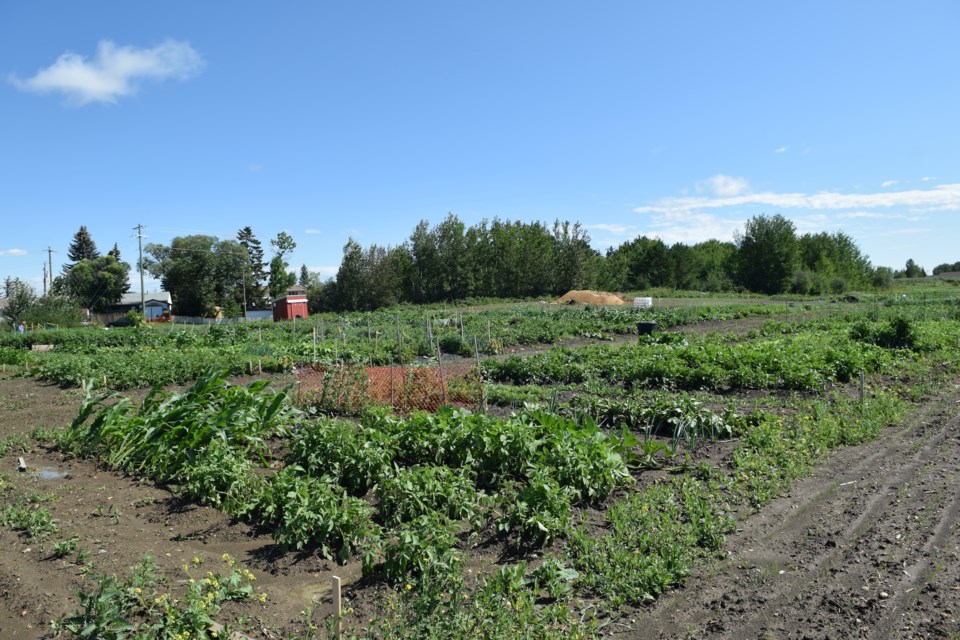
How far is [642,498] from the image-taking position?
18.8 feet

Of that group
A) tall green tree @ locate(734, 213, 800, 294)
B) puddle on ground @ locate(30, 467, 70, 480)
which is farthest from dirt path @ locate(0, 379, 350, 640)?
tall green tree @ locate(734, 213, 800, 294)

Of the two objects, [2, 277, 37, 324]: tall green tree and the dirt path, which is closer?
the dirt path

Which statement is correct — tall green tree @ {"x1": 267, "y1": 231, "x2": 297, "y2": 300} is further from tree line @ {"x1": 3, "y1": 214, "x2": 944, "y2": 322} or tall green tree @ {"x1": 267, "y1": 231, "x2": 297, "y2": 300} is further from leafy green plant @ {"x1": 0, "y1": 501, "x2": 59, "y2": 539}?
leafy green plant @ {"x1": 0, "y1": 501, "x2": 59, "y2": 539}

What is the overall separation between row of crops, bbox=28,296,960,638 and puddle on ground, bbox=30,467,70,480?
1.33 ft

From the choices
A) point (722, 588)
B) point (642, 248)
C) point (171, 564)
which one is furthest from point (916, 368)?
point (642, 248)

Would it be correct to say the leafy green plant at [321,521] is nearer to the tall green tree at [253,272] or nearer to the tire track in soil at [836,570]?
the tire track in soil at [836,570]

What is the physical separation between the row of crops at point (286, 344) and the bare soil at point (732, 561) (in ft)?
7.26

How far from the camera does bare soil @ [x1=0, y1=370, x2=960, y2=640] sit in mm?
3781

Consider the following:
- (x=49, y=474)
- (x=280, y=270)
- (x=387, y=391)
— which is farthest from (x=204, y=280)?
(x=49, y=474)

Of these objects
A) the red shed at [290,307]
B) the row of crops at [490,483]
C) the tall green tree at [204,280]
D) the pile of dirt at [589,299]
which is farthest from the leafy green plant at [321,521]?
the tall green tree at [204,280]

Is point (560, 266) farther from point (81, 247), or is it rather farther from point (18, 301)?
point (81, 247)

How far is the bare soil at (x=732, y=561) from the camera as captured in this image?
3781mm

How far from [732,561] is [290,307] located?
4078cm

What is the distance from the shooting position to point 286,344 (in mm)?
20516
